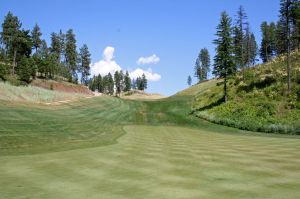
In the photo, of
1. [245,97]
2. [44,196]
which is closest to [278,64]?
[245,97]

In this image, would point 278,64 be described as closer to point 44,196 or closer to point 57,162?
point 57,162

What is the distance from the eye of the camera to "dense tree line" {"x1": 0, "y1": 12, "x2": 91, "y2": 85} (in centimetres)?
10766

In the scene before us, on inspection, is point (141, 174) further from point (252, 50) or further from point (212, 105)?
point (252, 50)

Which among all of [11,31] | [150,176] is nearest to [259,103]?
[150,176]

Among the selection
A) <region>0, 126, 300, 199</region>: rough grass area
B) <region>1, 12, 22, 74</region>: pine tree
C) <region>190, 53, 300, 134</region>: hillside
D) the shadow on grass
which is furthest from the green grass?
<region>1, 12, 22, 74</region>: pine tree

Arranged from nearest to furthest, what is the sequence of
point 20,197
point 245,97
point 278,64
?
point 20,197
point 245,97
point 278,64

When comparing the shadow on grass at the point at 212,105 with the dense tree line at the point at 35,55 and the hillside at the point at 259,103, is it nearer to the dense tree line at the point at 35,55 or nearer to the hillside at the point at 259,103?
the hillside at the point at 259,103

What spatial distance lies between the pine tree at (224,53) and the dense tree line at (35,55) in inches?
2045

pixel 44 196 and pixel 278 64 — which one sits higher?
pixel 278 64

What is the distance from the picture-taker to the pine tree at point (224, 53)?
7256 centimetres

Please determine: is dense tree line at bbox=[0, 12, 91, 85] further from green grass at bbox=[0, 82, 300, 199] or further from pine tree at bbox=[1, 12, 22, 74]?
green grass at bbox=[0, 82, 300, 199]

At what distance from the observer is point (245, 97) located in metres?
69.8

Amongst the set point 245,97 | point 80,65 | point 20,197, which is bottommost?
point 20,197

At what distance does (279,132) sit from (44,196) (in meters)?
42.5
